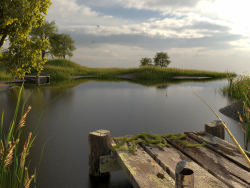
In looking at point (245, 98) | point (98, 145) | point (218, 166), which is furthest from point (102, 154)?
point (245, 98)

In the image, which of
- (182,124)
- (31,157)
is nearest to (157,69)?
(182,124)

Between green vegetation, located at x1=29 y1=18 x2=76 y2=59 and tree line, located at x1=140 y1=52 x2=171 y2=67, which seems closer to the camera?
green vegetation, located at x1=29 y1=18 x2=76 y2=59

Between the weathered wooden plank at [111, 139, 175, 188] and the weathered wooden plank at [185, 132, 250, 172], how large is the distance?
114 cm

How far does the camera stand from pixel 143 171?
101 inches

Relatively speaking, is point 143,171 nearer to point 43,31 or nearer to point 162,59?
point 43,31

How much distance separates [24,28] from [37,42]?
897 millimetres

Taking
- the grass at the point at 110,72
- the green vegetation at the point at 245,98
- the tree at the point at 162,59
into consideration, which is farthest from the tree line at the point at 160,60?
the green vegetation at the point at 245,98

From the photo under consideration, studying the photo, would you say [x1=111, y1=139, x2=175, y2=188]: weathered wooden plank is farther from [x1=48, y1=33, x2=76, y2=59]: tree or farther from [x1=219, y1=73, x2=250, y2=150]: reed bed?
[x1=48, y1=33, x2=76, y2=59]: tree

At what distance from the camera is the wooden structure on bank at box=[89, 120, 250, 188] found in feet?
7.86

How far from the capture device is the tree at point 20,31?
9198 millimetres

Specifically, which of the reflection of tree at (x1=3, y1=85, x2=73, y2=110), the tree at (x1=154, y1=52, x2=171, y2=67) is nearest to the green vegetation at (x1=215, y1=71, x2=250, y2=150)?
the reflection of tree at (x1=3, y1=85, x2=73, y2=110)

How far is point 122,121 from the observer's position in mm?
7066

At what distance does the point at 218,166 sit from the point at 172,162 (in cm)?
63

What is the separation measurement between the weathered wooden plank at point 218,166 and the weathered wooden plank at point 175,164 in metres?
0.10
